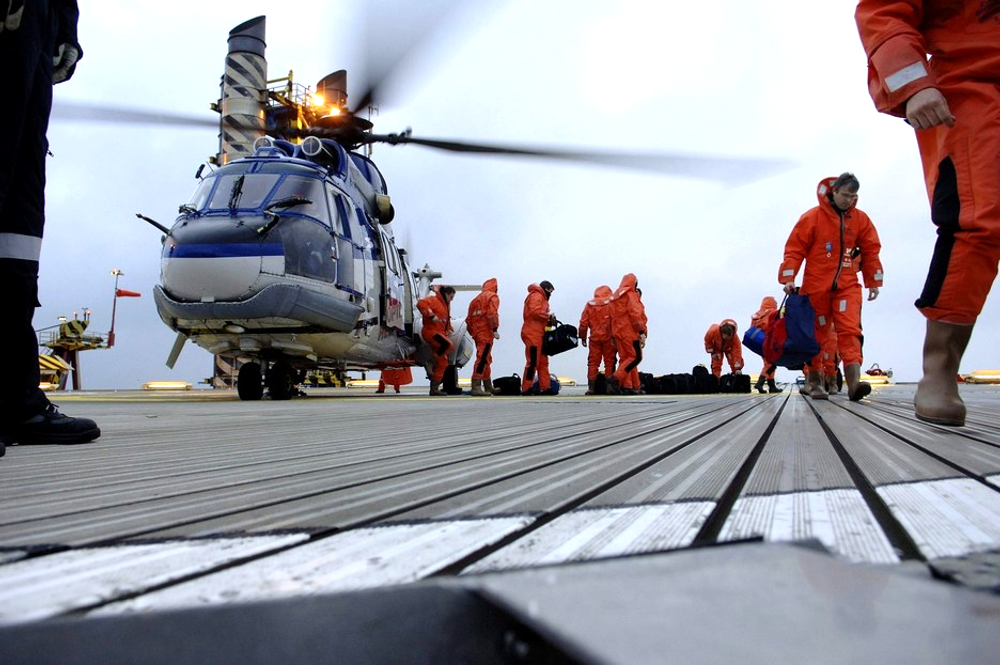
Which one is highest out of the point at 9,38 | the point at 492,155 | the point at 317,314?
the point at 492,155

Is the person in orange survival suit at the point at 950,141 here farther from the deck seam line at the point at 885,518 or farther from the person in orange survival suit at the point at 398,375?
the person in orange survival suit at the point at 398,375

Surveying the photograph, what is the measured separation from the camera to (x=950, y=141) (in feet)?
4.97

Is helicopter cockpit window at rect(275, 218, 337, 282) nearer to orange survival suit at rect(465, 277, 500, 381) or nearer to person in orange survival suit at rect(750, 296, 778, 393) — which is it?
orange survival suit at rect(465, 277, 500, 381)

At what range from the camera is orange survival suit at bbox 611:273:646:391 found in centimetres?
729

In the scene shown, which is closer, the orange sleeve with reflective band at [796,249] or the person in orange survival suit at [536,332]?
the orange sleeve with reflective band at [796,249]

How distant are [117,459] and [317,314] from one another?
3.27 m

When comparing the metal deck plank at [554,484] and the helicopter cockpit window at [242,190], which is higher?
the helicopter cockpit window at [242,190]

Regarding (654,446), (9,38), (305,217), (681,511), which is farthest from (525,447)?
(305,217)

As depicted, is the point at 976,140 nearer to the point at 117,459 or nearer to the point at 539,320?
the point at 117,459

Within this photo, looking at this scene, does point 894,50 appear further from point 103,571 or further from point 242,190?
point 242,190

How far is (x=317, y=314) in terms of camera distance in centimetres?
415

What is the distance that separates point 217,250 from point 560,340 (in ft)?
14.7

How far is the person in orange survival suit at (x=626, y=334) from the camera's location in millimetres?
7285

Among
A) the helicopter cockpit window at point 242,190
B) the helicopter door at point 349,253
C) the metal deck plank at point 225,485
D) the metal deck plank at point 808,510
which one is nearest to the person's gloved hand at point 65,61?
the metal deck plank at point 225,485
